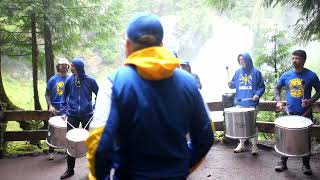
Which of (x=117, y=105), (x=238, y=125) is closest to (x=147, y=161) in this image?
(x=117, y=105)

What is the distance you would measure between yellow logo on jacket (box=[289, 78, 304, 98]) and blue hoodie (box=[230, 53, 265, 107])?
1.05 metres

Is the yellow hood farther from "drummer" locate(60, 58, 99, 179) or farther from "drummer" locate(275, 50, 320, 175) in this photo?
"drummer" locate(275, 50, 320, 175)

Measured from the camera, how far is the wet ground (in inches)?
256

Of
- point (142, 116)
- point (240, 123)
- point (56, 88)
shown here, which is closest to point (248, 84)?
point (240, 123)

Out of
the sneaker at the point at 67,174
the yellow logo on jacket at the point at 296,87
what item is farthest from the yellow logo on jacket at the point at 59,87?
the yellow logo on jacket at the point at 296,87

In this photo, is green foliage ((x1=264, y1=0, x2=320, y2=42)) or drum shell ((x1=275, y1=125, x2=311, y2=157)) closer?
drum shell ((x1=275, y1=125, x2=311, y2=157))

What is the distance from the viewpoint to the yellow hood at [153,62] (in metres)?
2.18

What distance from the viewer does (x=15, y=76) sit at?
26.8 metres

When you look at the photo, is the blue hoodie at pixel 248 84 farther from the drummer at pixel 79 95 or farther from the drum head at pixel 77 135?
the drum head at pixel 77 135

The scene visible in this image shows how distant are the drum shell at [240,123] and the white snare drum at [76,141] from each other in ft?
8.58

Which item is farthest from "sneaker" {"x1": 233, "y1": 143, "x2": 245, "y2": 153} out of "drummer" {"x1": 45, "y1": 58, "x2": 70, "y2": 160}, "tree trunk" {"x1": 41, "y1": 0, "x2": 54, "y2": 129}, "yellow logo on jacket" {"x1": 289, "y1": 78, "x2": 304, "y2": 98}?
"tree trunk" {"x1": 41, "y1": 0, "x2": 54, "y2": 129}

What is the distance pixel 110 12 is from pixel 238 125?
242 inches

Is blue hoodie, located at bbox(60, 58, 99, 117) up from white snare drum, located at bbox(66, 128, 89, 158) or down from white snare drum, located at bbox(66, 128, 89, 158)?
up

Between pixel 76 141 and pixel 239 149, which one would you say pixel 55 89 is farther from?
pixel 239 149
